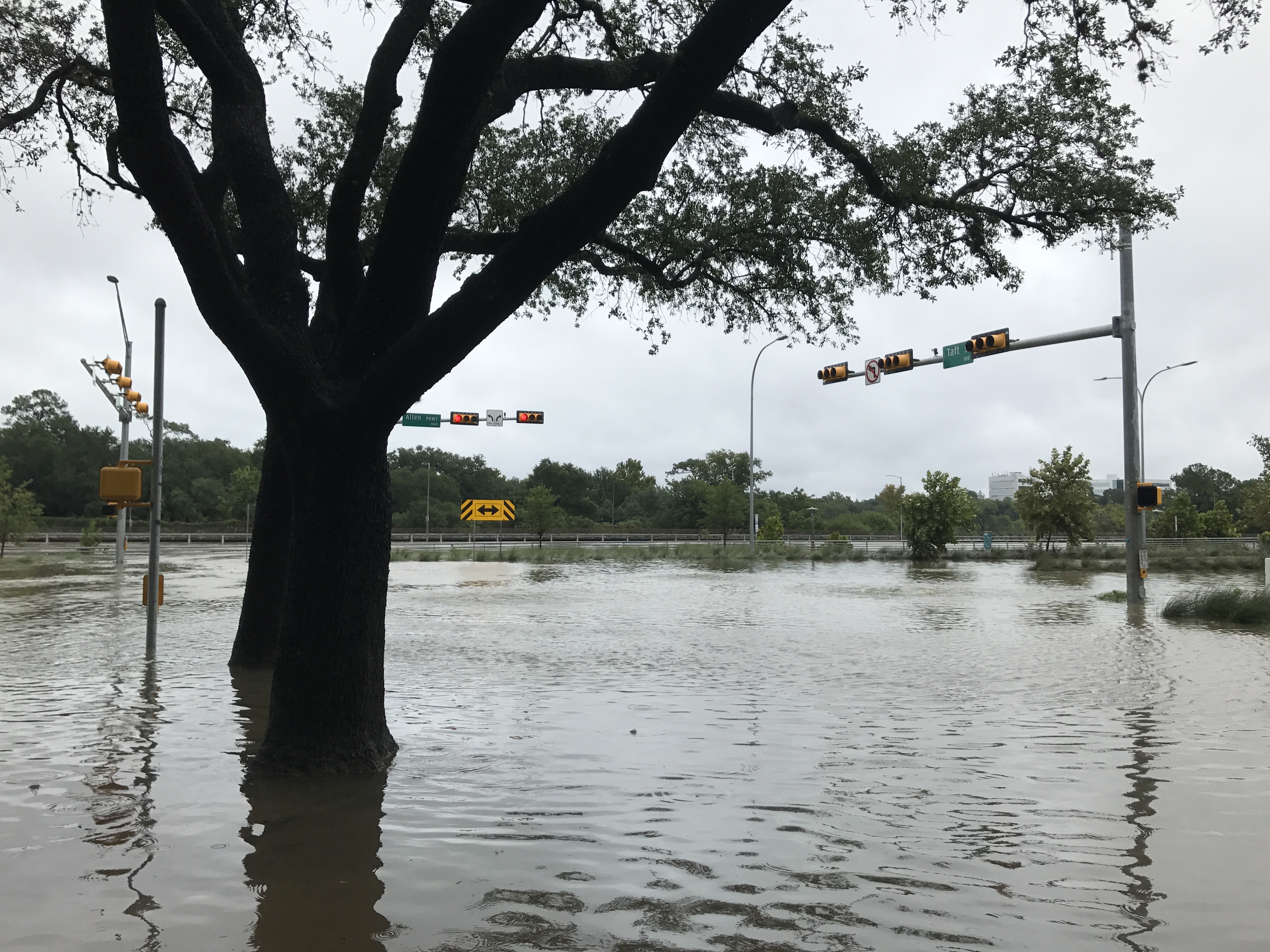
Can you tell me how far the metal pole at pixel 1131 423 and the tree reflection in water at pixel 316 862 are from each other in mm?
18095

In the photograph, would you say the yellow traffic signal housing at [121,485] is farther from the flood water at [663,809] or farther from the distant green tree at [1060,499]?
the distant green tree at [1060,499]

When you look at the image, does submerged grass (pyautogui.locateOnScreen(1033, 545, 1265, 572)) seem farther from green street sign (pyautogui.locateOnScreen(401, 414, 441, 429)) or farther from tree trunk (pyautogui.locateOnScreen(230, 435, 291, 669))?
tree trunk (pyautogui.locateOnScreen(230, 435, 291, 669))

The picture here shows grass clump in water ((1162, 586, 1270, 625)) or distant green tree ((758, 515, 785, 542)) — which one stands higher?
distant green tree ((758, 515, 785, 542))

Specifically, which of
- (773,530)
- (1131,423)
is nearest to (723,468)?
(773,530)

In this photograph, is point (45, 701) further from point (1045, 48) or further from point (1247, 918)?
point (1045, 48)

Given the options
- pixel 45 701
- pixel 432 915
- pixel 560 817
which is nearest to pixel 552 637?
pixel 45 701

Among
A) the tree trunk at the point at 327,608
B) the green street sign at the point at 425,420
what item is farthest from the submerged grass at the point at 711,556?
the tree trunk at the point at 327,608

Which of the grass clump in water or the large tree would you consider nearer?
the large tree

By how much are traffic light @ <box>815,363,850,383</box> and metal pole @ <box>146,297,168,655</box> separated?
21512 mm

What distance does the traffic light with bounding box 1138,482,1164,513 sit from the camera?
60.6 ft

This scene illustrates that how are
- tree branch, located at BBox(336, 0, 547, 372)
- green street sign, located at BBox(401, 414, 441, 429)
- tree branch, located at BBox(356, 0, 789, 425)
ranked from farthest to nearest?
1. green street sign, located at BBox(401, 414, 441, 429)
2. tree branch, located at BBox(336, 0, 547, 372)
3. tree branch, located at BBox(356, 0, 789, 425)

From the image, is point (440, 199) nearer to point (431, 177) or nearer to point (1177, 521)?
point (431, 177)

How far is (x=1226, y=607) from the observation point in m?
15.1

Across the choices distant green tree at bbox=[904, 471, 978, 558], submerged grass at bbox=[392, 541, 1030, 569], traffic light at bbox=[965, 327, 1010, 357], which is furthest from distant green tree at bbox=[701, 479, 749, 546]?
traffic light at bbox=[965, 327, 1010, 357]
